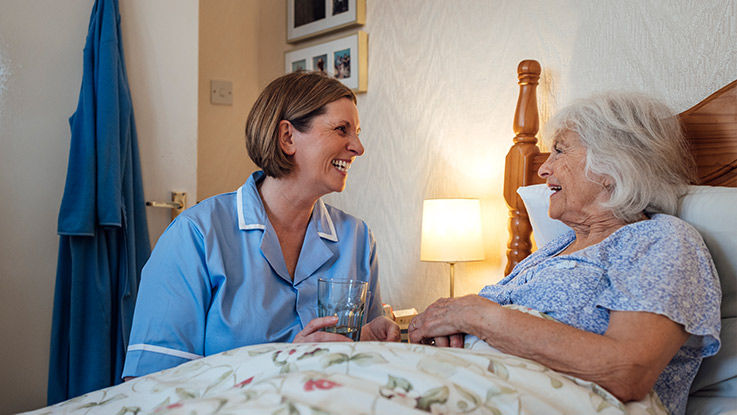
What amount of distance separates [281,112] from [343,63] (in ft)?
4.68

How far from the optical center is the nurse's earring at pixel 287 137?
4.58ft

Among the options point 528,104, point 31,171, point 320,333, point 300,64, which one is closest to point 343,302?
point 320,333

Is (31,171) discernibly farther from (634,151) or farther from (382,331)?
(634,151)

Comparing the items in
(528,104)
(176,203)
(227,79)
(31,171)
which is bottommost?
(176,203)

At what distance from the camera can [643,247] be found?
1.05 m

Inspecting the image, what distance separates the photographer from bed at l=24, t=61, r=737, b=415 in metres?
0.69

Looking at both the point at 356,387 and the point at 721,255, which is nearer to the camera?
the point at 356,387

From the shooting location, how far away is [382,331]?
4.26 ft

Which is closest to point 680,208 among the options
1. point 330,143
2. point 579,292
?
point 579,292

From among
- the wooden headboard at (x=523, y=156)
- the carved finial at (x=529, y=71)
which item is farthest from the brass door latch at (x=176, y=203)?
the carved finial at (x=529, y=71)

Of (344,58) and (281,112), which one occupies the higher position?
(344,58)

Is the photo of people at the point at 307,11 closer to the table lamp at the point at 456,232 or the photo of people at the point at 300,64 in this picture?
the photo of people at the point at 300,64

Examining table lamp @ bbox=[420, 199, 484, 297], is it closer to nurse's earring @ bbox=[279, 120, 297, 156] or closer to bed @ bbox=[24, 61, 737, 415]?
nurse's earring @ bbox=[279, 120, 297, 156]

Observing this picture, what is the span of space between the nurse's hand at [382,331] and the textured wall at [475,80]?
3.33 ft
